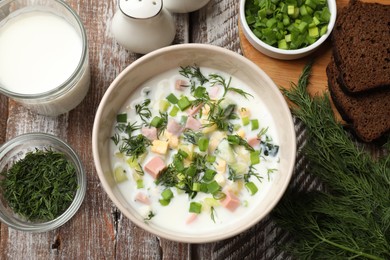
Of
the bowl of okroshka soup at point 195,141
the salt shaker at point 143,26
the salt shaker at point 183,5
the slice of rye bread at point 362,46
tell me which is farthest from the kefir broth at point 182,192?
the slice of rye bread at point 362,46

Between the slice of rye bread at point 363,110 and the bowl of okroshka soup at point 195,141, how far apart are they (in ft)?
1.01

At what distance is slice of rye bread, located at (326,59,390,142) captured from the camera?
2.14 m

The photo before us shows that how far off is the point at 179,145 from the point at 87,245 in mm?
522

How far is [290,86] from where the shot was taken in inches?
85.5

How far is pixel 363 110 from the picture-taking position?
215 centimetres

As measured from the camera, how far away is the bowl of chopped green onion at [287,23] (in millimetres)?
2158

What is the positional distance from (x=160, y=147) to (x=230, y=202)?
0.92 ft

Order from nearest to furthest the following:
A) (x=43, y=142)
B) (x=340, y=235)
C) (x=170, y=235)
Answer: (x=170, y=235) < (x=340, y=235) < (x=43, y=142)

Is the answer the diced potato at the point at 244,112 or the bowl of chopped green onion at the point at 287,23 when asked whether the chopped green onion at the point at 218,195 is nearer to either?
the diced potato at the point at 244,112

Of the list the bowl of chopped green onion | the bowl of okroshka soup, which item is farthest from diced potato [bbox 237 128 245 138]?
the bowl of chopped green onion

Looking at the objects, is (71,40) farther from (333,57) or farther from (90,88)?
(333,57)

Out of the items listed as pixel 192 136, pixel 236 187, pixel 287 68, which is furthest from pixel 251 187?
pixel 287 68

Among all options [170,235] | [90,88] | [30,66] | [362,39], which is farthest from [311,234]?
[30,66]

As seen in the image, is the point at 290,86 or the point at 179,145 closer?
the point at 179,145
